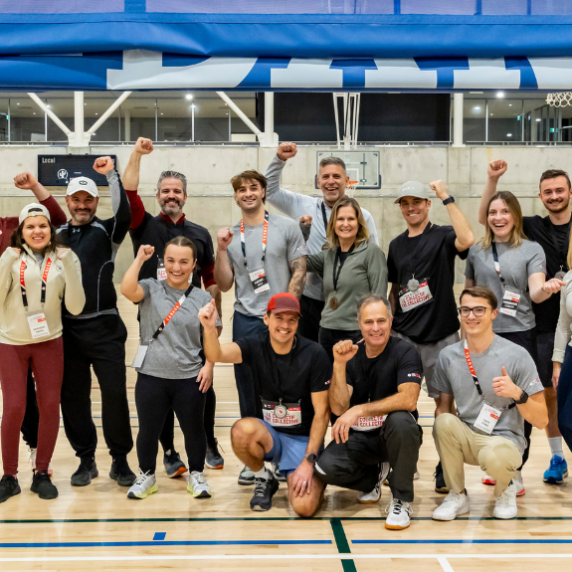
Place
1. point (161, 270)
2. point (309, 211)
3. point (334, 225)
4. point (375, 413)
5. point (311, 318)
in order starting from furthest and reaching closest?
1. point (309, 211)
2. point (311, 318)
3. point (161, 270)
4. point (334, 225)
5. point (375, 413)

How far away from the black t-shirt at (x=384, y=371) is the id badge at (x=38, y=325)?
1734 mm

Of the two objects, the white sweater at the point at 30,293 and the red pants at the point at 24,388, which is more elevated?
the white sweater at the point at 30,293

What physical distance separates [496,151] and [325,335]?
14.2 metres

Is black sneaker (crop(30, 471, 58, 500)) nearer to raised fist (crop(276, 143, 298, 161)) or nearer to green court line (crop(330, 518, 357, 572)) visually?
green court line (crop(330, 518, 357, 572))

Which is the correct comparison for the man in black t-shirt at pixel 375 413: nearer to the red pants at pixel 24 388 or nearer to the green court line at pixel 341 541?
the green court line at pixel 341 541

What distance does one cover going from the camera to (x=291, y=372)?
137 inches

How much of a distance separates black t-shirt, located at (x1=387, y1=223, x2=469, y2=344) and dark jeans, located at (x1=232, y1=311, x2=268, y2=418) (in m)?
0.91

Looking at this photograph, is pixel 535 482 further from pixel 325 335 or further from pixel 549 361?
pixel 325 335

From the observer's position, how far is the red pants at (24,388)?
3.54 metres

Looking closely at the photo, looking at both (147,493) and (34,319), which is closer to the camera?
(34,319)

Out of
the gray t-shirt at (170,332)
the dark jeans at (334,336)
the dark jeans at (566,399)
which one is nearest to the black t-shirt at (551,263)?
the dark jeans at (566,399)

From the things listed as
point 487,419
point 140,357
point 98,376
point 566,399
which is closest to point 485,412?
point 487,419

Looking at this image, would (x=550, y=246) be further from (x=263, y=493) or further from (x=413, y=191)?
(x=263, y=493)

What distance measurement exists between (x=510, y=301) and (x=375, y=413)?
3.58 feet
